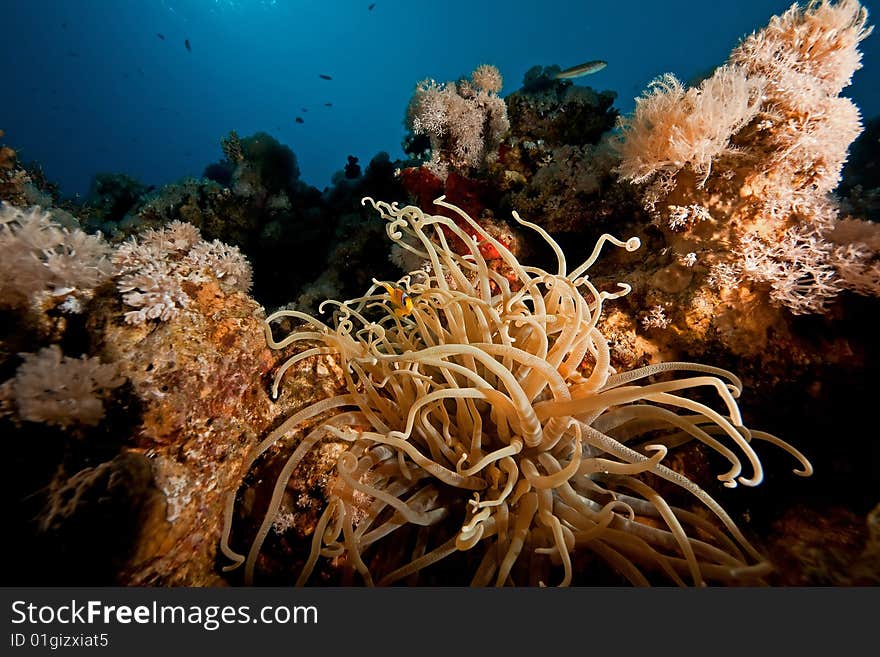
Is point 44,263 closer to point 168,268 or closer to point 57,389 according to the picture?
point 168,268

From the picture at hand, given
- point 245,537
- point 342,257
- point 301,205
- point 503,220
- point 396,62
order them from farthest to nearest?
point 396,62 → point 301,205 → point 342,257 → point 503,220 → point 245,537

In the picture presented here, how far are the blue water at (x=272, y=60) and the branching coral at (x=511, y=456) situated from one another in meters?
63.1

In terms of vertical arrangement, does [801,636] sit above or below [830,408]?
below

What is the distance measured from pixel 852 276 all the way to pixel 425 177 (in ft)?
10.5

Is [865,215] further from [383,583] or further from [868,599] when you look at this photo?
[383,583]

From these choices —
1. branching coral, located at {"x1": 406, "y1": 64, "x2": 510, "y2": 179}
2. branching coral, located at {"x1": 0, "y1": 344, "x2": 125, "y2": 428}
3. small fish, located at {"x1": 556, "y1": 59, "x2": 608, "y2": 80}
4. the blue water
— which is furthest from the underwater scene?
the blue water

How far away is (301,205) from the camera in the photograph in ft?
23.4

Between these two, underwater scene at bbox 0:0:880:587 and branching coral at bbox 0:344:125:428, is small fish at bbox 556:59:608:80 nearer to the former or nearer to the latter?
underwater scene at bbox 0:0:880:587

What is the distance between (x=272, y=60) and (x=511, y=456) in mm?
118116

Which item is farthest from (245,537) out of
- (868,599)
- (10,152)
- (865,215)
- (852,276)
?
(865,215)

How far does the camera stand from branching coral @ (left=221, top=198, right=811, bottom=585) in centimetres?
143

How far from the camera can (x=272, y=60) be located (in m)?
93.1

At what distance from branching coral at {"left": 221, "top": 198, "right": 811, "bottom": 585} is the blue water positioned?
6310cm

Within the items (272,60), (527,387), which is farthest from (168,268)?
(272,60)
